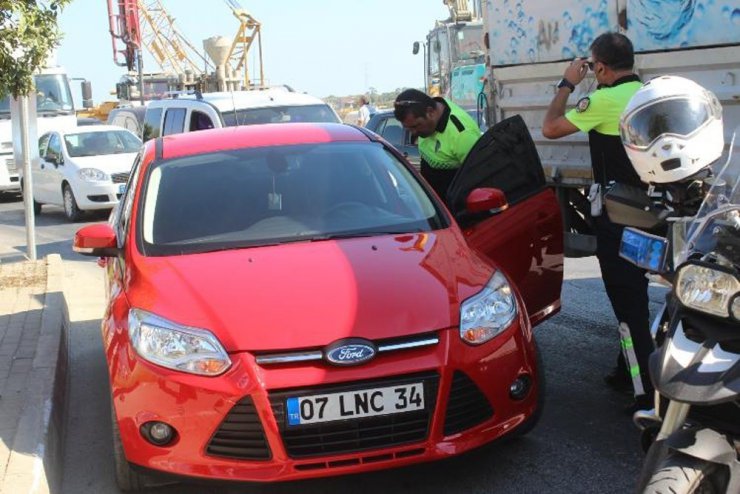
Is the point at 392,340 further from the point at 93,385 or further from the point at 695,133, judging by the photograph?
the point at 93,385

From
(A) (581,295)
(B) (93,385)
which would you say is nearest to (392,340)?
(B) (93,385)

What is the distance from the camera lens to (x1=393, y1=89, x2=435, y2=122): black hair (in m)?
6.55

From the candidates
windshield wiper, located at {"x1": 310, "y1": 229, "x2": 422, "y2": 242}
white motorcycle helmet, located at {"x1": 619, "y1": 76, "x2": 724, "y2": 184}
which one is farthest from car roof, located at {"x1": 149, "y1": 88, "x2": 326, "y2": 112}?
white motorcycle helmet, located at {"x1": 619, "y1": 76, "x2": 724, "y2": 184}

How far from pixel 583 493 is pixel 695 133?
1734mm

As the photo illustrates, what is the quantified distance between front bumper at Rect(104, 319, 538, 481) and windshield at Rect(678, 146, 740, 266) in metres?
1.28

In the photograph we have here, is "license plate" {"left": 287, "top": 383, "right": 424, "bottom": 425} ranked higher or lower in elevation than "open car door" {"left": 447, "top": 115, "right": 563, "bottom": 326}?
lower

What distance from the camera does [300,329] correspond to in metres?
4.10

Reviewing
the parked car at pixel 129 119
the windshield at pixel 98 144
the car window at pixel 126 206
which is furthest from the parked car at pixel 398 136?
the parked car at pixel 129 119

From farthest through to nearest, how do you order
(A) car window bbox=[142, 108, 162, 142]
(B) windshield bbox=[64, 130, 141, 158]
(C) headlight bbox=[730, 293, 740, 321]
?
1. (B) windshield bbox=[64, 130, 141, 158]
2. (A) car window bbox=[142, 108, 162, 142]
3. (C) headlight bbox=[730, 293, 740, 321]

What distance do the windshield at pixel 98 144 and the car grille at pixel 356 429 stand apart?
1443cm

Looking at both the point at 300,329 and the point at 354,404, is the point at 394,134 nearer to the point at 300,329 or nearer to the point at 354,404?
the point at 300,329

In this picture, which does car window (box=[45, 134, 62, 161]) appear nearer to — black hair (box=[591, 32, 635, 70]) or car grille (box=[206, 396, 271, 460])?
black hair (box=[591, 32, 635, 70])

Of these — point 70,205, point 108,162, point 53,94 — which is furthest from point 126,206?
point 53,94

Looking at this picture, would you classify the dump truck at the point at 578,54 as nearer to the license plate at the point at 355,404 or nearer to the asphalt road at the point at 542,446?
the asphalt road at the point at 542,446
